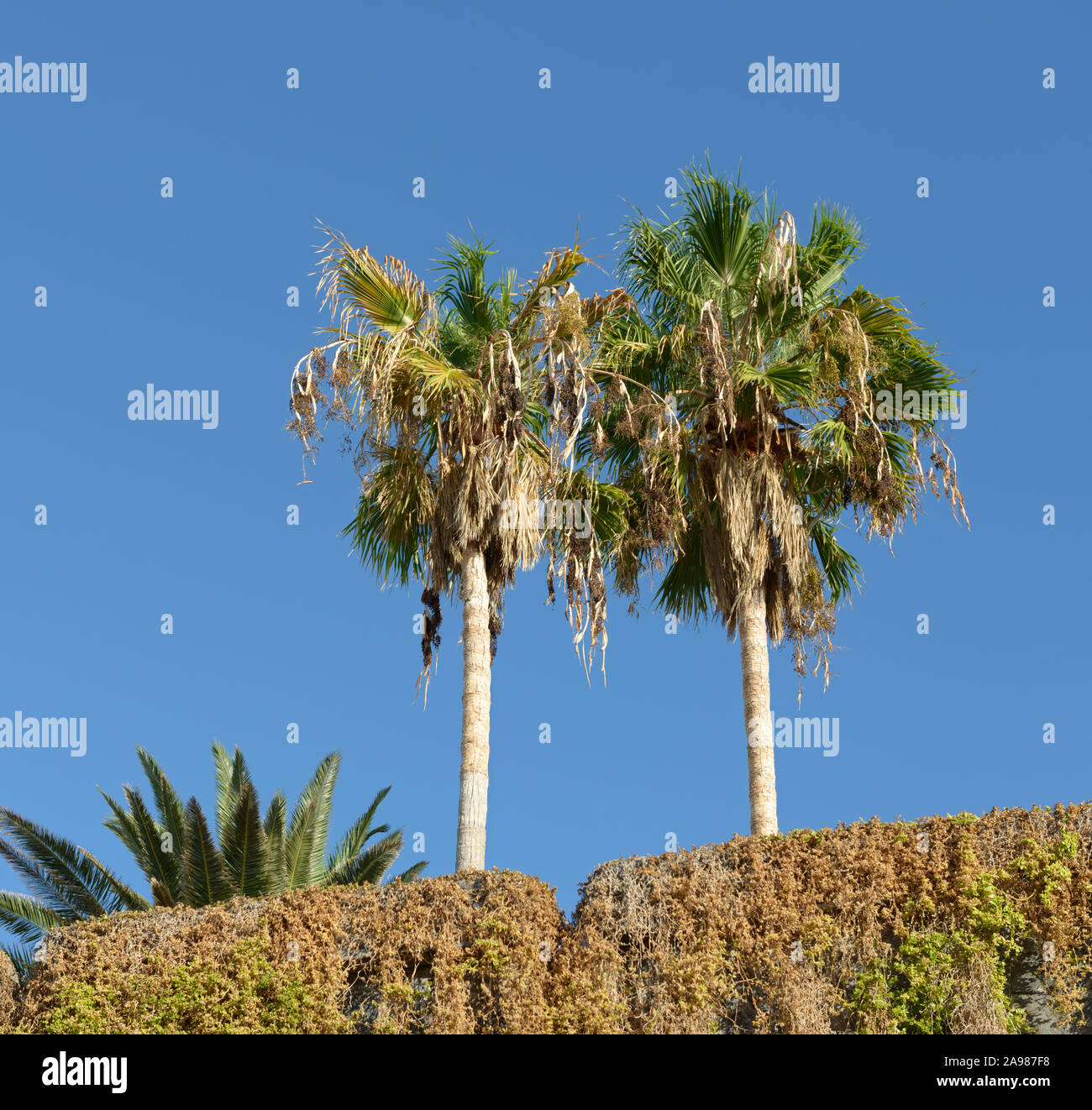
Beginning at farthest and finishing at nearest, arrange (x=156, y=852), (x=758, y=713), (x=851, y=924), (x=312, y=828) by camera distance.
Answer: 1. (x=312, y=828)
2. (x=156, y=852)
3. (x=758, y=713)
4. (x=851, y=924)

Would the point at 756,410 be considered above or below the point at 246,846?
above

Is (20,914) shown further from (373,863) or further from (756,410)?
(756,410)

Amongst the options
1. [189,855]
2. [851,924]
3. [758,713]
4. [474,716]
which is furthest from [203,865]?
[851,924]

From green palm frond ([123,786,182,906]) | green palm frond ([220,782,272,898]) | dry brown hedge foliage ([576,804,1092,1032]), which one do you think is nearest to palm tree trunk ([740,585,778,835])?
dry brown hedge foliage ([576,804,1092,1032])

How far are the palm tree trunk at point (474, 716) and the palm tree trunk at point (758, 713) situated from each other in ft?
10.6

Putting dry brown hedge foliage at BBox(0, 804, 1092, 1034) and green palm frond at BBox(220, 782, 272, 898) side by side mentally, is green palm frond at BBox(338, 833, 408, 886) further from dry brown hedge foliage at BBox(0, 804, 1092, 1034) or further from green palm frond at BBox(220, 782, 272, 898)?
dry brown hedge foliage at BBox(0, 804, 1092, 1034)

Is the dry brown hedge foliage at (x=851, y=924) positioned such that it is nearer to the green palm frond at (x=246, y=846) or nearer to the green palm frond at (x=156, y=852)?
the green palm frond at (x=246, y=846)

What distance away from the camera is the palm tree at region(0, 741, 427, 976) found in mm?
15836

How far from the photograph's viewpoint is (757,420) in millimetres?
16266

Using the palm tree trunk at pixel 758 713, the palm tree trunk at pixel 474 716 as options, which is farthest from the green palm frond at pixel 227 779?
the palm tree trunk at pixel 758 713

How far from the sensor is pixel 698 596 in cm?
1781

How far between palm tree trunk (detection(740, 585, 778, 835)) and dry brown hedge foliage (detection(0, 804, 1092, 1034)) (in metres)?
3.95

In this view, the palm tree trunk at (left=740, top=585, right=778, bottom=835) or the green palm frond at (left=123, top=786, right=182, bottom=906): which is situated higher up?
the palm tree trunk at (left=740, top=585, right=778, bottom=835)

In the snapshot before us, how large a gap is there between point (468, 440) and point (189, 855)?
21.0 ft
